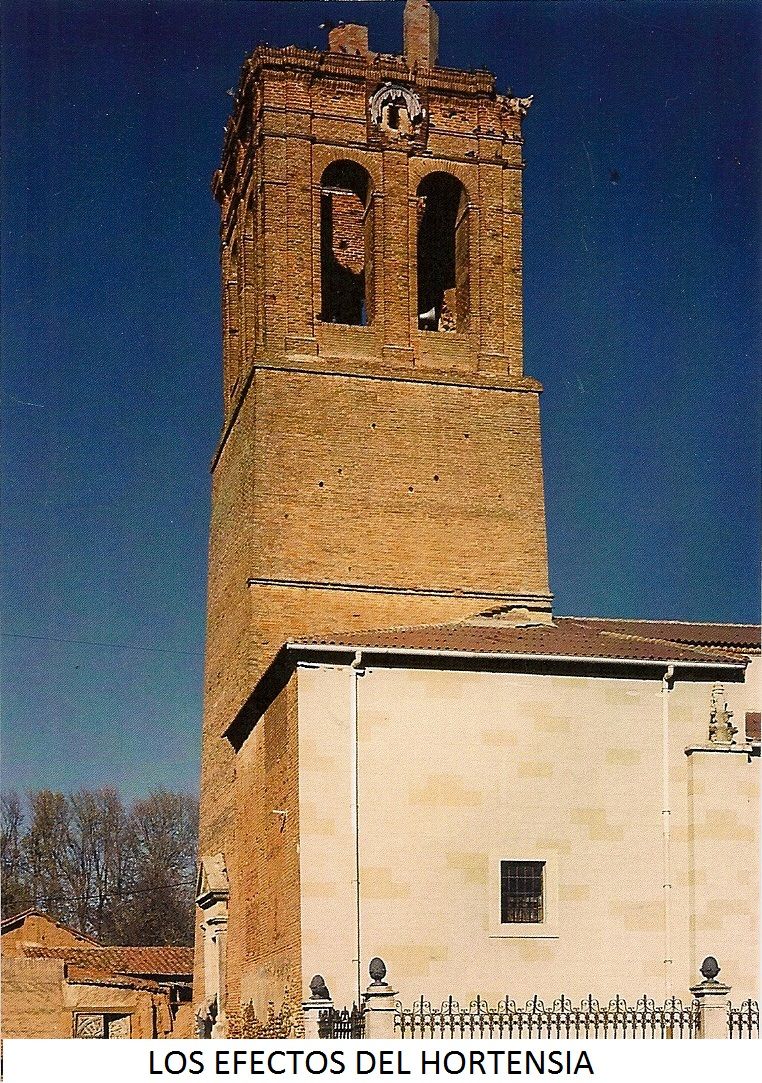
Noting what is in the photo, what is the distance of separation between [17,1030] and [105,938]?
67.1 feet

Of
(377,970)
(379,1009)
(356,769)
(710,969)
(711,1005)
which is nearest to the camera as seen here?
(379,1009)

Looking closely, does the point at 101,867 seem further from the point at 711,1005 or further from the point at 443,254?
the point at 711,1005

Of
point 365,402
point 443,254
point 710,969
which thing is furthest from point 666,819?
point 443,254

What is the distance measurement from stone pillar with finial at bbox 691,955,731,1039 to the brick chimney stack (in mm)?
18458

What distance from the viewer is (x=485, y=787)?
20797 millimetres

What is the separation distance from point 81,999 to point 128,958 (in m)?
4.27

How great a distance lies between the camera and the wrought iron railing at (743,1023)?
59.6ft

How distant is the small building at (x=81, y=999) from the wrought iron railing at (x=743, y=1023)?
671 inches

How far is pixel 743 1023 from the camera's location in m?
18.3

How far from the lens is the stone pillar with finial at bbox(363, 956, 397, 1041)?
57.1ft
